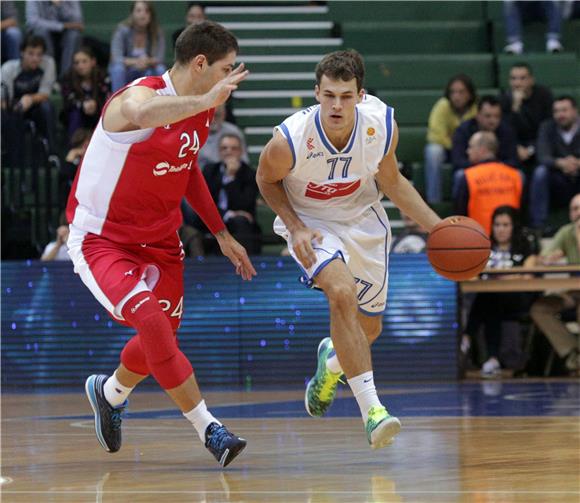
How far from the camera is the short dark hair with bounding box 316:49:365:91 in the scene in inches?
226

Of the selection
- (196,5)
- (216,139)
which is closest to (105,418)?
(216,139)

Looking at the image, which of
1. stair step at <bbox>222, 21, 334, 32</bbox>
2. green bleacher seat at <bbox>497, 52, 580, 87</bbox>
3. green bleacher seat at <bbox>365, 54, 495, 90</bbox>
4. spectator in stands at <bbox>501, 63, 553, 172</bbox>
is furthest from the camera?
stair step at <bbox>222, 21, 334, 32</bbox>

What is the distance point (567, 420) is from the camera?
7.27 meters

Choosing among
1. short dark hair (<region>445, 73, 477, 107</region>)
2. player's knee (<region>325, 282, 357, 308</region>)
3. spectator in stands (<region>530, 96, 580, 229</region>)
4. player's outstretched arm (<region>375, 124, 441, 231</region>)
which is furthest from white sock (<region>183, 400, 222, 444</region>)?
short dark hair (<region>445, 73, 477, 107</region>)

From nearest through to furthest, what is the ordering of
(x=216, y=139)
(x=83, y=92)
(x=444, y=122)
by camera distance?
(x=216, y=139), (x=83, y=92), (x=444, y=122)

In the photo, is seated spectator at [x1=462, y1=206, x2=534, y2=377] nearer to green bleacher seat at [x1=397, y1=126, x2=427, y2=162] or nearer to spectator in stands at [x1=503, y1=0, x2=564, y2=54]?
green bleacher seat at [x1=397, y1=126, x2=427, y2=162]

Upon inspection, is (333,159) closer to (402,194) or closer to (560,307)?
(402,194)

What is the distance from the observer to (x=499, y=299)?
11242mm

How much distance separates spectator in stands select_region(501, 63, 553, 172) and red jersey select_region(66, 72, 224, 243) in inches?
289

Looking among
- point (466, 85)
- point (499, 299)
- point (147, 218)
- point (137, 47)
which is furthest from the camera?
point (137, 47)

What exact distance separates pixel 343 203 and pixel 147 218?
1063 mm

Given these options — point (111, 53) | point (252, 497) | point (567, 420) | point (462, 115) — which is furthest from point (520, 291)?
point (252, 497)

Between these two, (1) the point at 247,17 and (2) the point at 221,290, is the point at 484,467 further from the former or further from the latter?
(1) the point at 247,17

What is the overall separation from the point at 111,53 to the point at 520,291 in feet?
15.7
